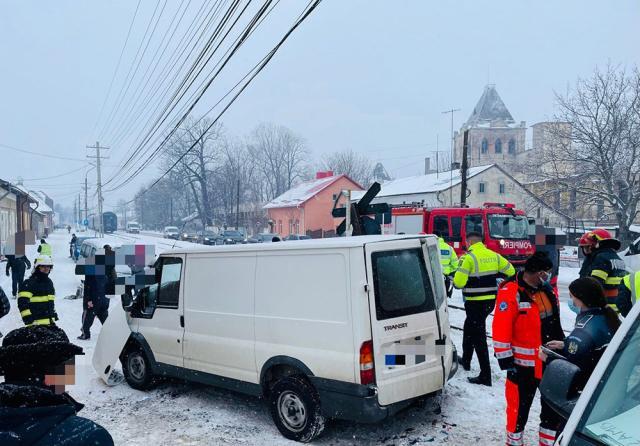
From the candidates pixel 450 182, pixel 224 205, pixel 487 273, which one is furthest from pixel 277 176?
pixel 487 273

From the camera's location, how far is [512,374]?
424 centimetres

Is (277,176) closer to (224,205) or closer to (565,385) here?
(224,205)

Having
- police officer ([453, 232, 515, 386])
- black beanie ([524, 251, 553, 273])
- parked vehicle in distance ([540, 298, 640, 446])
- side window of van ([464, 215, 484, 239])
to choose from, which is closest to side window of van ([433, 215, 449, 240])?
side window of van ([464, 215, 484, 239])

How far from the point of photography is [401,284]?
15.2 ft

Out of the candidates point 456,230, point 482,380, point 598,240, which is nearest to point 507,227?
point 456,230

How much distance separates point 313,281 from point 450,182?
36.8 metres

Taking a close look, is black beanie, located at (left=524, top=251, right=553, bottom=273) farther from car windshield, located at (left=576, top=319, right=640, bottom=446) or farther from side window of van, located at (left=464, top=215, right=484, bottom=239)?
side window of van, located at (left=464, top=215, right=484, bottom=239)

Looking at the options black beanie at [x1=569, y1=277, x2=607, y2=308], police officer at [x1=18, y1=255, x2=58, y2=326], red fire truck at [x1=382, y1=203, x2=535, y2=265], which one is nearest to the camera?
black beanie at [x1=569, y1=277, x2=607, y2=308]

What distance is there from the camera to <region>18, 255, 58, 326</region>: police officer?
6.55 metres

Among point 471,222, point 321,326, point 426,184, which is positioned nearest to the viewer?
point 321,326

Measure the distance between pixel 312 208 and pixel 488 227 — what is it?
32.6 metres

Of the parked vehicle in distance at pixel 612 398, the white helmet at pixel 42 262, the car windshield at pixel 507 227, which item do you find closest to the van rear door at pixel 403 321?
the parked vehicle in distance at pixel 612 398

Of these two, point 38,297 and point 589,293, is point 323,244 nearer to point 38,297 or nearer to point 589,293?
point 589,293

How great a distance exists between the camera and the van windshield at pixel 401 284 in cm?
444
